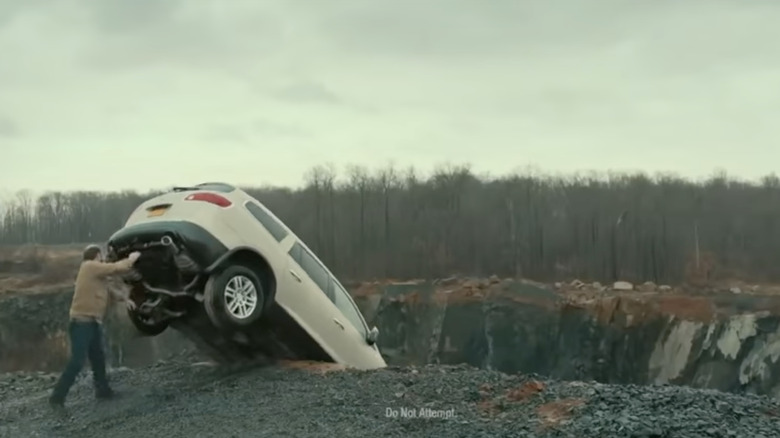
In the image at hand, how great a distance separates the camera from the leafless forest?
77062 millimetres

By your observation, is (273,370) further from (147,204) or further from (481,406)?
(481,406)

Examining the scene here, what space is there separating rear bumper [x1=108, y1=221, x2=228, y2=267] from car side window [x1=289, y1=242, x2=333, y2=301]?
1.36 metres

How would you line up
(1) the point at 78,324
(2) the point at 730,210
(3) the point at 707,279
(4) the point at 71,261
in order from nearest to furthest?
(1) the point at 78,324, (4) the point at 71,261, (3) the point at 707,279, (2) the point at 730,210

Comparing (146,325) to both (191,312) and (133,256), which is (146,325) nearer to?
(191,312)

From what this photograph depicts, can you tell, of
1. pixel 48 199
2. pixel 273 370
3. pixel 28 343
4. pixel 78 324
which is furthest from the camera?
pixel 48 199

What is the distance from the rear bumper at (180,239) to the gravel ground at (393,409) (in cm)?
150

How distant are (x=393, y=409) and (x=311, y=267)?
13.3 feet

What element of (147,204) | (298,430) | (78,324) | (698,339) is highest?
(147,204)

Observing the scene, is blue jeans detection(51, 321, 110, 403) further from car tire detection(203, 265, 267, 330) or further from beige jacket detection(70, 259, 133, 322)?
car tire detection(203, 265, 267, 330)

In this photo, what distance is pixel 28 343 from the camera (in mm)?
55750

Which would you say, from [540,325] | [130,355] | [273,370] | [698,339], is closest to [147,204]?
[273,370]

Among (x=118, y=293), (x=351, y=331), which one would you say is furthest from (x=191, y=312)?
(x=351, y=331)

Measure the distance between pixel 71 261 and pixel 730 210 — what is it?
54175 millimetres

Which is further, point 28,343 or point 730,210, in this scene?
point 730,210
